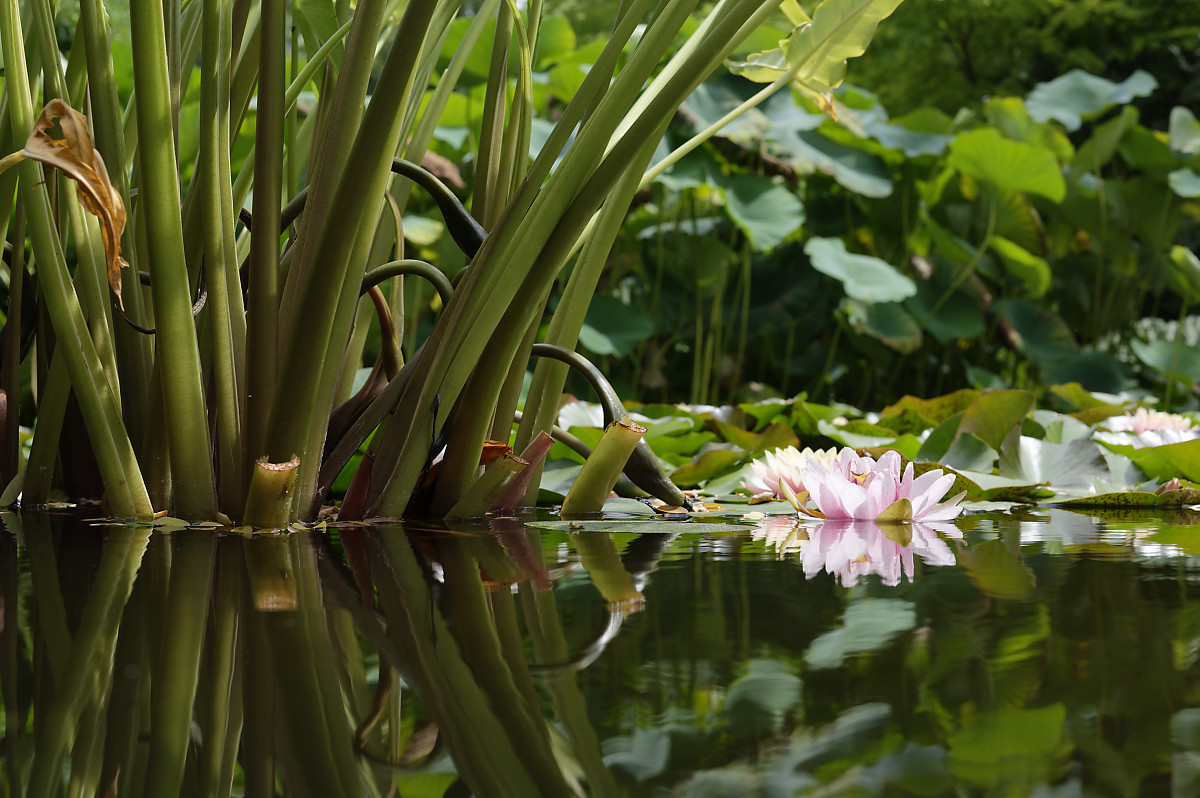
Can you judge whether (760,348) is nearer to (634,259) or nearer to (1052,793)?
(634,259)

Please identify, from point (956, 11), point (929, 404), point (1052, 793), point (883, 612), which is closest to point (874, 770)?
point (1052, 793)

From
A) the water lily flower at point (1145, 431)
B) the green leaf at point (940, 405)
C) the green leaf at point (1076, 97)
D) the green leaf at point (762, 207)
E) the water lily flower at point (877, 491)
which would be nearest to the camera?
the water lily flower at point (877, 491)

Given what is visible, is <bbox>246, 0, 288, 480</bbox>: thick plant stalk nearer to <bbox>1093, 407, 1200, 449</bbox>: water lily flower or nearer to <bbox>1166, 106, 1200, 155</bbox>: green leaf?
<bbox>1093, 407, 1200, 449</bbox>: water lily flower

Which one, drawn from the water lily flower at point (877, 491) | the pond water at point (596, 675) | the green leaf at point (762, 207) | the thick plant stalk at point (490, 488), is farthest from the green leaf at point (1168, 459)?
the green leaf at point (762, 207)

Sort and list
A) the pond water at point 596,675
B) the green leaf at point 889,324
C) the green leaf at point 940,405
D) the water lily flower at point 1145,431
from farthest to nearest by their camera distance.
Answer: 1. the green leaf at point 889,324
2. the green leaf at point 940,405
3. the water lily flower at point 1145,431
4. the pond water at point 596,675

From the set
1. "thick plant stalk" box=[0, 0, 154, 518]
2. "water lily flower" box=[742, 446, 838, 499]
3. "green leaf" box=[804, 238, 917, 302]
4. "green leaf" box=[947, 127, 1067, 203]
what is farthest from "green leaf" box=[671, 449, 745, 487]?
"green leaf" box=[947, 127, 1067, 203]

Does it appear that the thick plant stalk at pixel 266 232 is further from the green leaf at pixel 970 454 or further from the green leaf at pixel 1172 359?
the green leaf at pixel 1172 359

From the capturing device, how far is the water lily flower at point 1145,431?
91 centimetres

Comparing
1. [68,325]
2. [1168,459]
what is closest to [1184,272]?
[1168,459]

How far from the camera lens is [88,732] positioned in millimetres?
182

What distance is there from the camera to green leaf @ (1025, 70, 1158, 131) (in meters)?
3.42

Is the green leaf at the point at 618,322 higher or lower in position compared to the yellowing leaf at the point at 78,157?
higher

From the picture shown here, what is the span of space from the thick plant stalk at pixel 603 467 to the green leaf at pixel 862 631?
245 mm

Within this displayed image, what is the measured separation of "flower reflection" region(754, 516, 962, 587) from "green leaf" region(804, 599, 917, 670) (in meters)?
0.05
